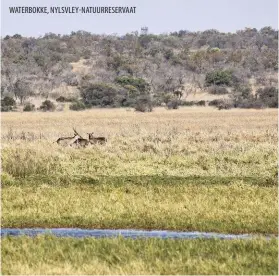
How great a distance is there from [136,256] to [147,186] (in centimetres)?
752

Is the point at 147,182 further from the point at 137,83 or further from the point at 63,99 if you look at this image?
the point at 137,83

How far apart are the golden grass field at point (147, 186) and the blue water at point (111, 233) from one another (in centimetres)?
34

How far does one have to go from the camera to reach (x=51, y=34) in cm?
11738

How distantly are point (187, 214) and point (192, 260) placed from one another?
4190mm

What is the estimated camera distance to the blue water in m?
13.0

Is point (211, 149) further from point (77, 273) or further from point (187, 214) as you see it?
point (77, 273)

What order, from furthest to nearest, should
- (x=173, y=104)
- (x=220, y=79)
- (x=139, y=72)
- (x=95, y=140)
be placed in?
(x=139, y=72), (x=220, y=79), (x=173, y=104), (x=95, y=140)

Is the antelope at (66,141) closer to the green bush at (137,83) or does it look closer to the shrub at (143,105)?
the shrub at (143,105)

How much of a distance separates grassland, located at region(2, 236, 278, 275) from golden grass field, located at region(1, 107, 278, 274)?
0.04m

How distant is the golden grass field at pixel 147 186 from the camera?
46.1ft

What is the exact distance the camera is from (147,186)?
736 inches

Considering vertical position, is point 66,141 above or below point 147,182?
above

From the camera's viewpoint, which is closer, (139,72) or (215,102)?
(215,102)

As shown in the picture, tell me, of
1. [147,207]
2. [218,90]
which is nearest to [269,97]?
[218,90]
